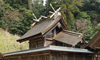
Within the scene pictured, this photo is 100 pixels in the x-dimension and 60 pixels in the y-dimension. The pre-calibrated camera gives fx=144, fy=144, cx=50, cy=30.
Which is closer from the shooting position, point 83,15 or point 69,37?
point 69,37

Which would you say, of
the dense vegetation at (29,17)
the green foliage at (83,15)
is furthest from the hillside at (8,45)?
the green foliage at (83,15)

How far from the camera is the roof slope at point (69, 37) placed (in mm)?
11988

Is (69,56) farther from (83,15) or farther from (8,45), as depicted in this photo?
(83,15)

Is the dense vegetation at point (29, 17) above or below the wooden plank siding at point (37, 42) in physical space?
above

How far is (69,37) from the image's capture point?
41.6ft

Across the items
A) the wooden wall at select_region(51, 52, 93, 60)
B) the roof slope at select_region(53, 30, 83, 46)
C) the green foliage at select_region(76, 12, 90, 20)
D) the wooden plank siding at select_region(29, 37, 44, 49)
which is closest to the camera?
the wooden wall at select_region(51, 52, 93, 60)

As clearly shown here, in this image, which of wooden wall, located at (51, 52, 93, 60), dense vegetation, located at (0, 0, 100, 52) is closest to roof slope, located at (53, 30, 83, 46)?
wooden wall, located at (51, 52, 93, 60)

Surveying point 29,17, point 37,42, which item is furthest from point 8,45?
point 29,17

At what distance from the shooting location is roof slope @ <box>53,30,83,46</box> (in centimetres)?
1199

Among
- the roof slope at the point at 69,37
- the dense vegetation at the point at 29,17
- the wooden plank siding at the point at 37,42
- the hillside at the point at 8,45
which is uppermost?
the dense vegetation at the point at 29,17

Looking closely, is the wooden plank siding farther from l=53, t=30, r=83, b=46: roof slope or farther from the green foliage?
the green foliage

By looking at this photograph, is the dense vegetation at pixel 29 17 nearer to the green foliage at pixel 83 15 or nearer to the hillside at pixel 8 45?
the green foliage at pixel 83 15

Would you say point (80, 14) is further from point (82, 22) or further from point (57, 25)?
point (57, 25)

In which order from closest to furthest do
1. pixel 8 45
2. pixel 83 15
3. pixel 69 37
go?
pixel 69 37
pixel 8 45
pixel 83 15
